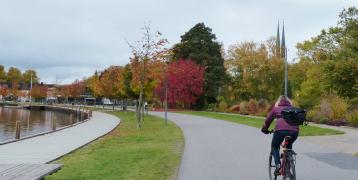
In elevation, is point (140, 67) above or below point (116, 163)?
above

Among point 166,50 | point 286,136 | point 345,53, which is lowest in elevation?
point 286,136

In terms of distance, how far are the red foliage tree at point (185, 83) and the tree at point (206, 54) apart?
3.71 meters

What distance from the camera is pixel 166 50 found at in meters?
30.0

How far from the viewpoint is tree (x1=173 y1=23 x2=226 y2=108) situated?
66312mm

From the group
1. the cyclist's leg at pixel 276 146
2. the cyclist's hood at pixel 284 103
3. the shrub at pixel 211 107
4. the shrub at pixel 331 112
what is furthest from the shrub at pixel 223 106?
the cyclist's leg at pixel 276 146

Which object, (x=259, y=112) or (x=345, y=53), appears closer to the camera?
(x=345, y=53)

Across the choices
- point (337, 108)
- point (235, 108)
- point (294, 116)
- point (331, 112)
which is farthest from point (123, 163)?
point (235, 108)

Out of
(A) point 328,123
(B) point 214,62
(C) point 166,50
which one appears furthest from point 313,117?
(B) point 214,62

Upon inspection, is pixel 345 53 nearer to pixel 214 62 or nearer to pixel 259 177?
pixel 259 177

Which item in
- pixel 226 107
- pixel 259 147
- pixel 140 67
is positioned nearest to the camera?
pixel 259 147

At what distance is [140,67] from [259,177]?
63.0 ft

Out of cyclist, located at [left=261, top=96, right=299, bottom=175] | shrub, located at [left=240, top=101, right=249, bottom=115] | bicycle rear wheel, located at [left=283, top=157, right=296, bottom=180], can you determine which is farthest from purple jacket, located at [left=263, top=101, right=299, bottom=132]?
shrub, located at [left=240, top=101, right=249, bottom=115]

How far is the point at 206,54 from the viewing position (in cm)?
6788

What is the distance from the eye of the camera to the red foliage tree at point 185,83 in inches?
2335
